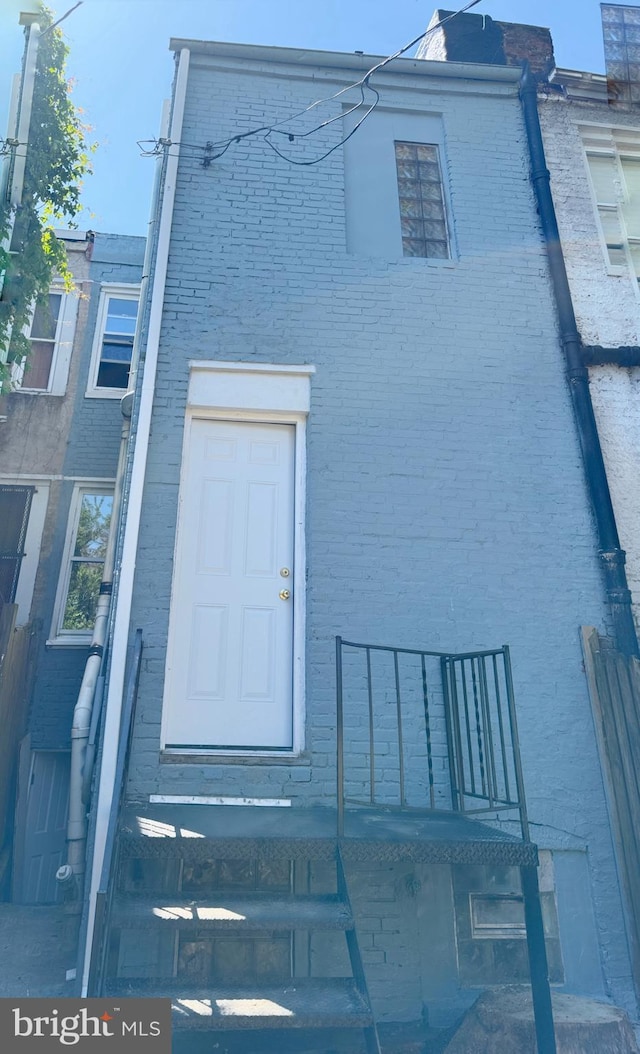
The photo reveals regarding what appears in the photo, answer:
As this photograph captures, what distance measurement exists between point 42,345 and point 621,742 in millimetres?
7891

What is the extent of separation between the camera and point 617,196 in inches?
261

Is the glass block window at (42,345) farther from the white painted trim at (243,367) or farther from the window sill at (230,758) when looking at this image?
the window sill at (230,758)

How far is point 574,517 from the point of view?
5.21 meters

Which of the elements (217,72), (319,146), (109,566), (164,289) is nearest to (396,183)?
(319,146)

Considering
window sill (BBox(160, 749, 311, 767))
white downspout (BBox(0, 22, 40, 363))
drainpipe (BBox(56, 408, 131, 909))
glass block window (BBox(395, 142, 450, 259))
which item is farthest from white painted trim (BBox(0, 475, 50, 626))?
glass block window (BBox(395, 142, 450, 259))

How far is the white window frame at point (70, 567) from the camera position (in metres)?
7.89

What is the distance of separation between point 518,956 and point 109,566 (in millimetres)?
4747

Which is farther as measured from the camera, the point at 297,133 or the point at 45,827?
the point at 45,827

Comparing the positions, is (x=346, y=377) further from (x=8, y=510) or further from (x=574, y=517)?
(x=8, y=510)

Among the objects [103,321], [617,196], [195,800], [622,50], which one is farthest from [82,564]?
[622,50]

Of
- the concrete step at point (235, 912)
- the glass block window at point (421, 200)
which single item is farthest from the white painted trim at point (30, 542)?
the concrete step at point (235, 912)

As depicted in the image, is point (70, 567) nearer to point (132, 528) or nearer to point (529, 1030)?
point (132, 528)

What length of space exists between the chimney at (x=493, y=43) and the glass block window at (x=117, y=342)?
15.0 feet

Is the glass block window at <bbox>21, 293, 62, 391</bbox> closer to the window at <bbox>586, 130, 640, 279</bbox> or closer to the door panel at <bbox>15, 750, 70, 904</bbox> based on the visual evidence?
the door panel at <bbox>15, 750, 70, 904</bbox>
